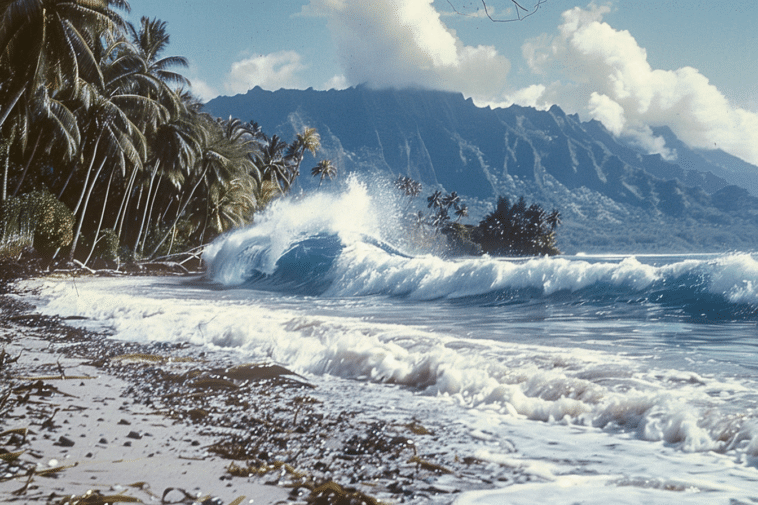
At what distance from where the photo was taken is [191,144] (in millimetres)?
31594

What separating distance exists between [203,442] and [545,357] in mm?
3294

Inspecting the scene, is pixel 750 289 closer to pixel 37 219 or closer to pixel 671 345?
pixel 671 345

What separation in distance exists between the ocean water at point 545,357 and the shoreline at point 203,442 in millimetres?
281

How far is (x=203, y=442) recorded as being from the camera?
3.00 m

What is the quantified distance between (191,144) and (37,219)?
38.8 ft

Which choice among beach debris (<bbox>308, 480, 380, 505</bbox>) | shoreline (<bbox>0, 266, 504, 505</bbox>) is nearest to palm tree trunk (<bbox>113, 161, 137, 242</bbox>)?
shoreline (<bbox>0, 266, 504, 505</bbox>)

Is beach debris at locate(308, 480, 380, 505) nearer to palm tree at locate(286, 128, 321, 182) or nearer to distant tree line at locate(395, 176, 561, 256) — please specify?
palm tree at locate(286, 128, 321, 182)

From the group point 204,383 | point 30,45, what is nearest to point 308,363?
point 204,383

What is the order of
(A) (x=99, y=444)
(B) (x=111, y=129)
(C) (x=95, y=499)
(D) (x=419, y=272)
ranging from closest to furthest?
(C) (x=95, y=499) → (A) (x=99, y=444) → (D) (x=419, y=272) → (B) (x=111, y=129)

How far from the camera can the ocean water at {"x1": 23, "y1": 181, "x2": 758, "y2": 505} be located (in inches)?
105

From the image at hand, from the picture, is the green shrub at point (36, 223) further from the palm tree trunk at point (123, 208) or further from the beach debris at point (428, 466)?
the beach debris at point (428, 466)

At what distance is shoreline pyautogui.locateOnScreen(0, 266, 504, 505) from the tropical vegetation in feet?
52.0

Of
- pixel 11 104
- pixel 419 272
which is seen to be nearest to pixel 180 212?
pixel 11 104

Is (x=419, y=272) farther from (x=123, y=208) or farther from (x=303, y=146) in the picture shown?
(x=303, y=146)
